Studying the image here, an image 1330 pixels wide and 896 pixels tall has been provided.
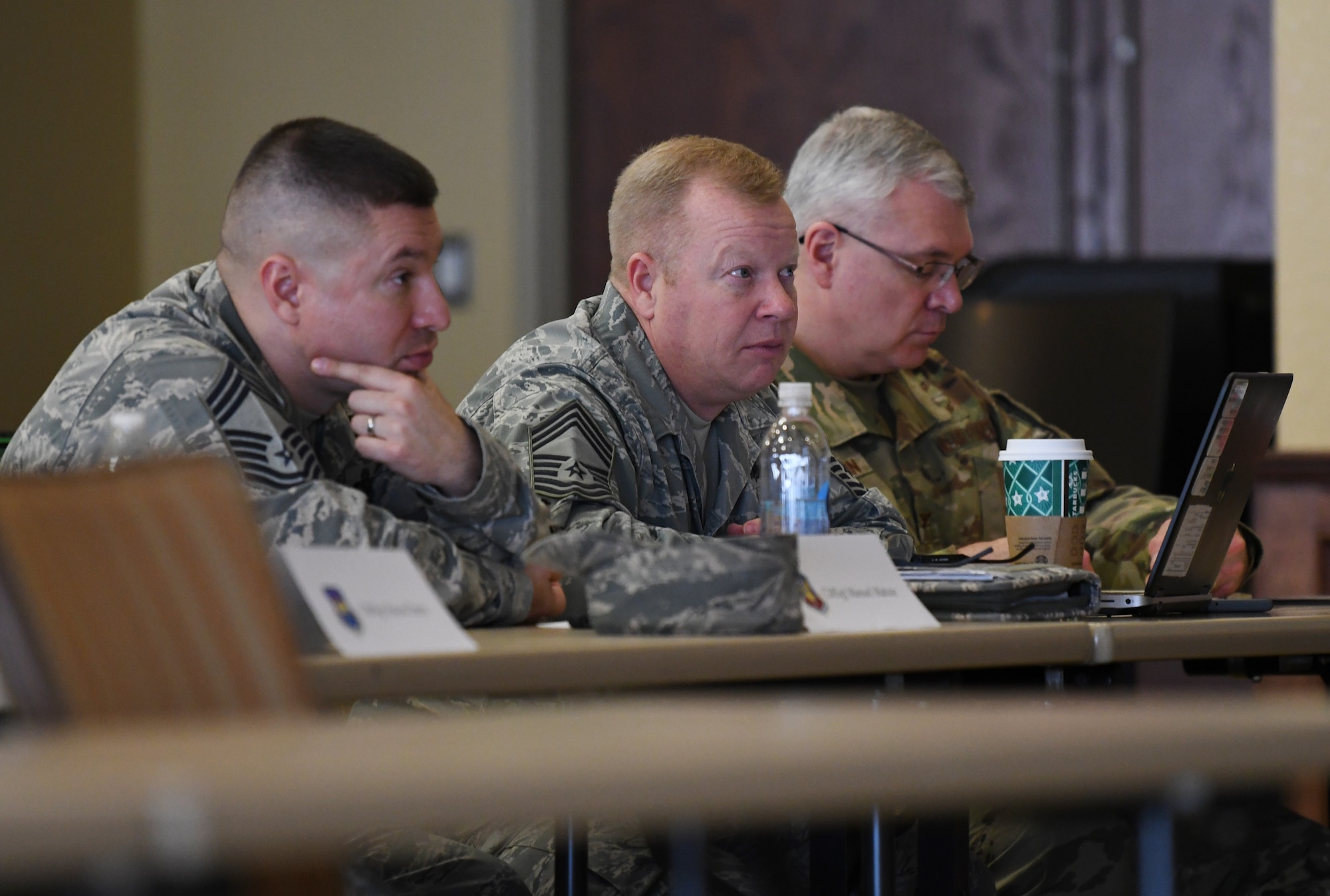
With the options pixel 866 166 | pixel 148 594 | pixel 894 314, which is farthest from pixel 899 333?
pixel 148 594

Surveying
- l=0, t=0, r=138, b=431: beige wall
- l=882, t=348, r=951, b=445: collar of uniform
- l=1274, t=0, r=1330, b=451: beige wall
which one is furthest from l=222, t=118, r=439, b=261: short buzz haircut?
l=0, t=0, r=138, b=431: beige wall

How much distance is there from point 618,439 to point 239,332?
52 centimetres

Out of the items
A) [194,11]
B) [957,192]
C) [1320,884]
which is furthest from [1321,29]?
[194,11]

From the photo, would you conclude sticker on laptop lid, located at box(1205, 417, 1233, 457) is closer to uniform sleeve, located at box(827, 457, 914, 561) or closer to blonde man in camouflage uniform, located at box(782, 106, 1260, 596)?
uniform sleeve, located at box(827, 457, 914, 561)

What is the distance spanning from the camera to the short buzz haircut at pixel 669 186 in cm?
220

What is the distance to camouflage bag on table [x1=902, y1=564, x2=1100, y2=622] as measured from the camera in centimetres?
165

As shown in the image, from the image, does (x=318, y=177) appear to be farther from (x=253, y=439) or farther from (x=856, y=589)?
(x=856, y=589)

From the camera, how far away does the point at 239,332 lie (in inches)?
66.3

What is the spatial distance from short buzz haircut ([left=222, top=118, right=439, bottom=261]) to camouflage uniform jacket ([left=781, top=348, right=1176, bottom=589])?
1075 millimetres

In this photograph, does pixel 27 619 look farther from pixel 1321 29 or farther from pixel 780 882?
pixel 1321 29

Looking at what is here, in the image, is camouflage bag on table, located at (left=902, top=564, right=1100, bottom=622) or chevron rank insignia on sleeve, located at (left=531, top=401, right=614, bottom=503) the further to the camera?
chevron rank insignia on sleeve, located at (left=531, top=401, right=614, bottom=503)

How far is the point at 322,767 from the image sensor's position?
0.58 meters

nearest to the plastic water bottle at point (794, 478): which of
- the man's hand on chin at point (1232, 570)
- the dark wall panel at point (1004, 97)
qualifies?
the man's hand on chin at point (1232, 570)

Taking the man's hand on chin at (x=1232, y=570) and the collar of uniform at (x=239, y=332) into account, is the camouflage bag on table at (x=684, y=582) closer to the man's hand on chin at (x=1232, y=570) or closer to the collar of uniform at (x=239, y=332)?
the collar of uniform at (x=239, y=332)
